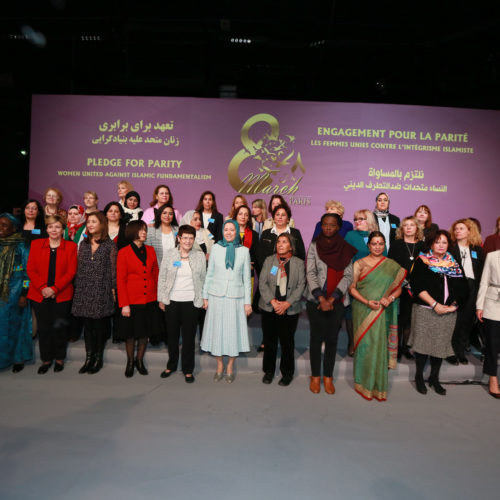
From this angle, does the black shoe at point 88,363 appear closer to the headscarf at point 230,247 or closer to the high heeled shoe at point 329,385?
the headscarf at point 230,247

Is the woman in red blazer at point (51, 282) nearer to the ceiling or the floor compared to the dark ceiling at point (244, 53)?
nearer to the floor

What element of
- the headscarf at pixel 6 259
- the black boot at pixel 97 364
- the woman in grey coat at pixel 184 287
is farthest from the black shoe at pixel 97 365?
the headscarf at pixel 6 259

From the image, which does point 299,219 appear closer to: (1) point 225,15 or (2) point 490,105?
(1) point 225,15

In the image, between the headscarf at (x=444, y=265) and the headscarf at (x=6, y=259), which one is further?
the headscarf at (x=6, y=259)

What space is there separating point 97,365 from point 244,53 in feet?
17.4

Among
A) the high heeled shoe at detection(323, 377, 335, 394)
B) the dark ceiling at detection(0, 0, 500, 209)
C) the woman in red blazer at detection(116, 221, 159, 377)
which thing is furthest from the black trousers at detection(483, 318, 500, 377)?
the dark ceiling at detection(0, 0, 500, 209)

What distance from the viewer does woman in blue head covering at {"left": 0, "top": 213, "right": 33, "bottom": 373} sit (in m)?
3.35

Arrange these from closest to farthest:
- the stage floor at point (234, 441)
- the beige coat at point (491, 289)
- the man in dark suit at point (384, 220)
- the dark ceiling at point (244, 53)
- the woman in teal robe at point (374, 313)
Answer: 1. the stage floor at point (234, 441)
2. the woman in teal robe at point (374, 313)
3. the beige coat at point (491, 289)
4. the man in dark suit at point (384, 220)
5. the dark ceiling at point (244, 53)

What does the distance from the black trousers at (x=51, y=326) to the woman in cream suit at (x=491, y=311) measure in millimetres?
3890

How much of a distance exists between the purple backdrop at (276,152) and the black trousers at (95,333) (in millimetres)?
2926

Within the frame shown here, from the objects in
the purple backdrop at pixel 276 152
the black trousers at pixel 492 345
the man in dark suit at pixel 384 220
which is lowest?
the black trousers at pixel 492 345

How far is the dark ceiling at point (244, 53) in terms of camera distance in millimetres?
5430

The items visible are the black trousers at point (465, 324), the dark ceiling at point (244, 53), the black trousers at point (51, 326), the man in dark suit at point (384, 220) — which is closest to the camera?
the black trousers at point (51, 326)

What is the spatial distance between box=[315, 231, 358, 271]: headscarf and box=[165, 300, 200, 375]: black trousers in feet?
4.15
